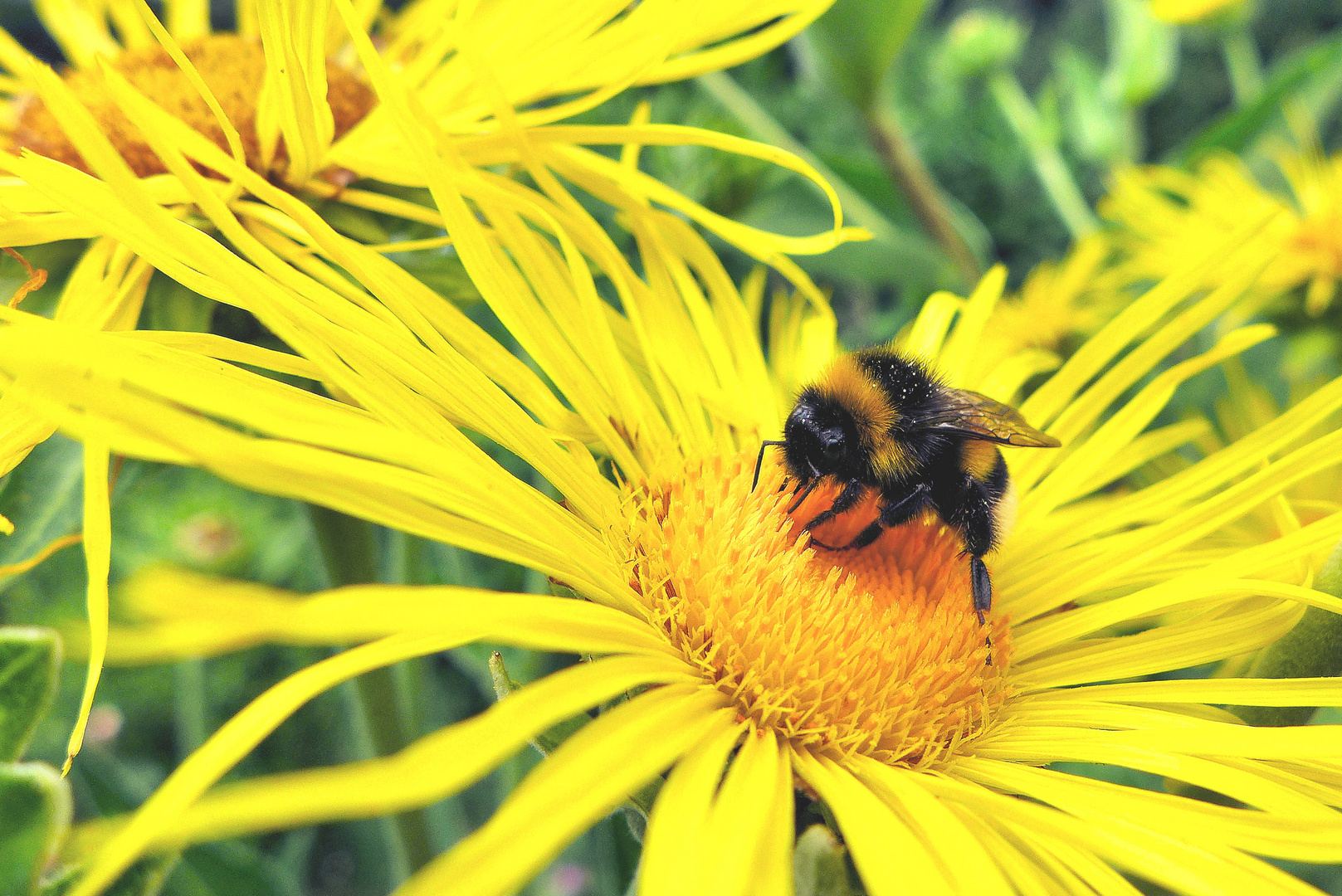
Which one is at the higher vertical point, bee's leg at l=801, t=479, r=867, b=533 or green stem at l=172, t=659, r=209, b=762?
bee's leg at l=801, t=479, r=867, b=533

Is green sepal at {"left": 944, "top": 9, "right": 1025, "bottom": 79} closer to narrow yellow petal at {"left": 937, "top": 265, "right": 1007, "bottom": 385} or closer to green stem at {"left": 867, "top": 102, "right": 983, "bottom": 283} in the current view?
green stem at {"left": 867, "top": 102, "right": 983, "bottom": 283}

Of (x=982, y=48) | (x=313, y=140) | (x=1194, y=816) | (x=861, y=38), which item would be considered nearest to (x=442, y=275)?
(x=313, y=140)

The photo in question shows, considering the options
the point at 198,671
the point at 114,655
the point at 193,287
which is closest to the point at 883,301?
the point at 198,671

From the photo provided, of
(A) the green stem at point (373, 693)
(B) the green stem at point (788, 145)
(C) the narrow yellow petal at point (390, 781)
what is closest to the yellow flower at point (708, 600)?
(C) the narrow yellow petal at point (390, 781)

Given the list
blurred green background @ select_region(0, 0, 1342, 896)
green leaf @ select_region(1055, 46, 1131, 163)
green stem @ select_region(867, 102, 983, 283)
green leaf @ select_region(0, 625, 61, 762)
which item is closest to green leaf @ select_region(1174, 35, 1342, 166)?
blurred green background @ select_region(0, 0, 1342, 896)

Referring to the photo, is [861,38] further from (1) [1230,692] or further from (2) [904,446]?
(1) [1230,692]

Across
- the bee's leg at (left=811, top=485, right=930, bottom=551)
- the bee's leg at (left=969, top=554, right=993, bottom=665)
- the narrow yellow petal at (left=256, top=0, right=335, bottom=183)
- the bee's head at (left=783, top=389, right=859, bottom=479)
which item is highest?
the narrow yellow petal at (left=256, top=0, right=335, bottom=183)

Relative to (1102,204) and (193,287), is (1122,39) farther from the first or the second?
(193,287)
